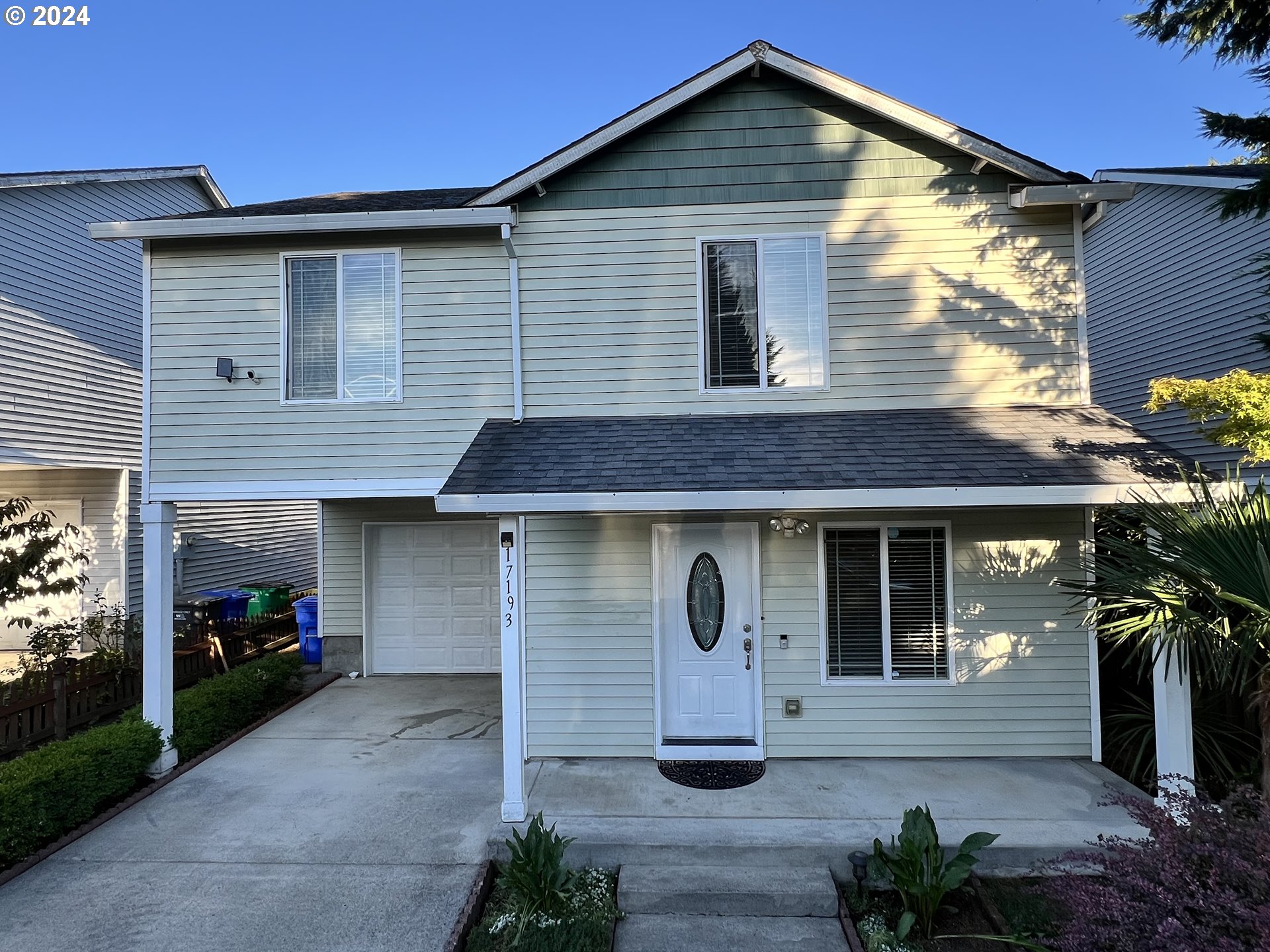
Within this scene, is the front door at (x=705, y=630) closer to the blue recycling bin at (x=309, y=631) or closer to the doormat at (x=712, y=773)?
the doormat at (x=712, y=773)

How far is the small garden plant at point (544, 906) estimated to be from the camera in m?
3.68

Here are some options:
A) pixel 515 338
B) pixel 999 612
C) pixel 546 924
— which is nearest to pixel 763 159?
pixel 515 338

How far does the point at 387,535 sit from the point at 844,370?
694 cm

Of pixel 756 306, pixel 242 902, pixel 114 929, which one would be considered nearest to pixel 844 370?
pixel 756 306

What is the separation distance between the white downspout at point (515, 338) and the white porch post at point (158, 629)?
3.47m

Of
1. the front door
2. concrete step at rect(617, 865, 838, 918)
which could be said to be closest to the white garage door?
the front door

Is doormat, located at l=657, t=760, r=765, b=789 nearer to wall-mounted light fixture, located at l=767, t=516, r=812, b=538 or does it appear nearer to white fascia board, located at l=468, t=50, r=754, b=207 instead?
wall-mounted light fixture, located at l=767, t=516, r=812, b=538

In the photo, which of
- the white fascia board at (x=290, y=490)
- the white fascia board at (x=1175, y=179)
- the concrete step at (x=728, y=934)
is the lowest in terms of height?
the concrete step at (x=728, y=934)

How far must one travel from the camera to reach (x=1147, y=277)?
1010 centimetres

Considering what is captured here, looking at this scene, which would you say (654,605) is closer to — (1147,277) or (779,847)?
(779,847)

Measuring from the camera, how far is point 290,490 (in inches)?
242

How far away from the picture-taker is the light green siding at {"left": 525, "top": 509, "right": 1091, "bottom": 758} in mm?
5898

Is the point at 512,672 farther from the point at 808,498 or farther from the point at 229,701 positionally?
the point at 229,701

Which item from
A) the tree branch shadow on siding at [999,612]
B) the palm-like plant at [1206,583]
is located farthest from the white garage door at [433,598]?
the palm-like plant at [1206,583]
